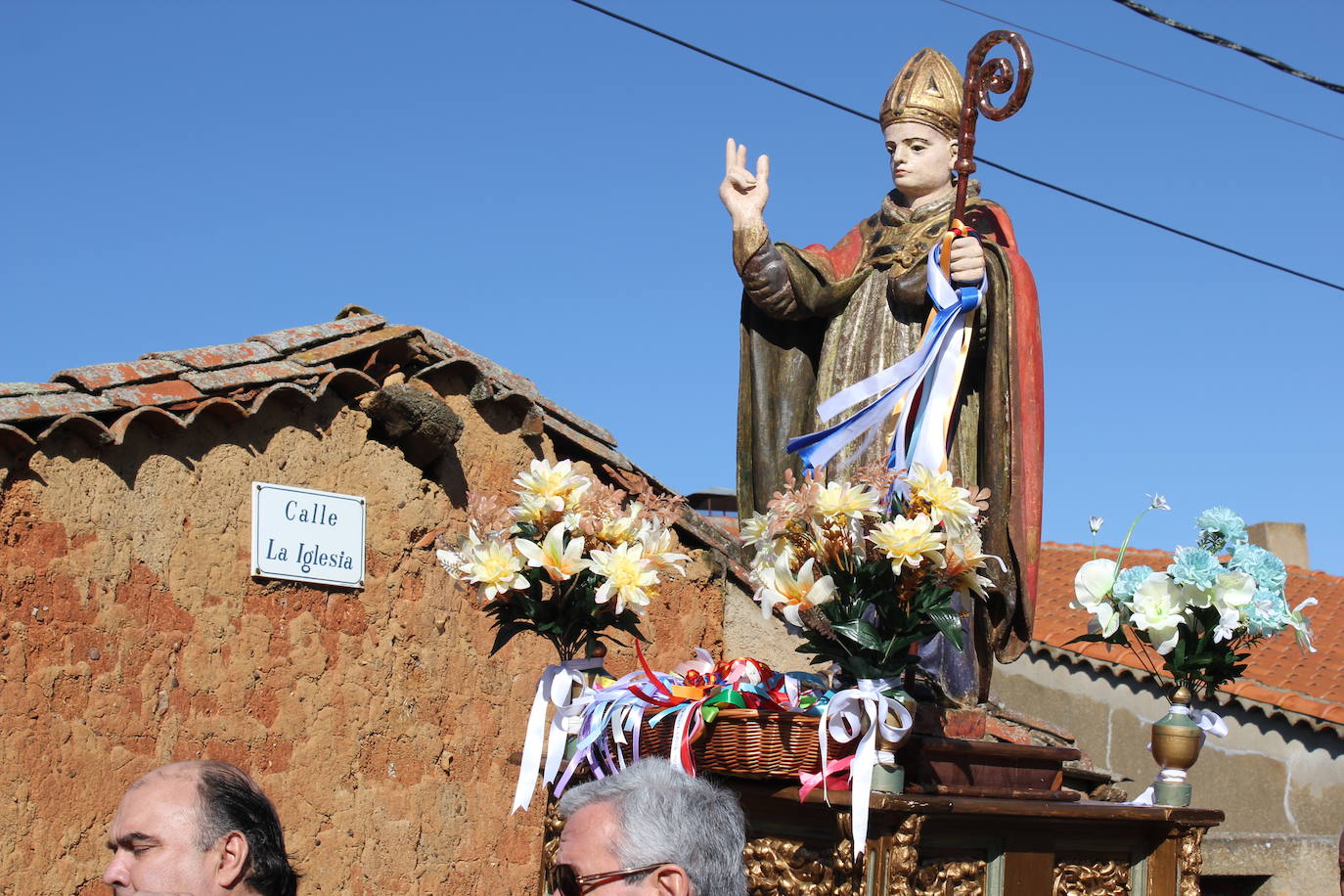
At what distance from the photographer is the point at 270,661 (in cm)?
617

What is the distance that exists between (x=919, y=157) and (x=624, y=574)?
1784mm

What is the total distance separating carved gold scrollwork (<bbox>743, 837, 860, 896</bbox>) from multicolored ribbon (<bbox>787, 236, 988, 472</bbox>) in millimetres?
1171

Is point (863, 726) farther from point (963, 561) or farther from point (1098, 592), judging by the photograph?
point (1098, 592)

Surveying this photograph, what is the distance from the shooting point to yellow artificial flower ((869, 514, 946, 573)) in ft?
12.2

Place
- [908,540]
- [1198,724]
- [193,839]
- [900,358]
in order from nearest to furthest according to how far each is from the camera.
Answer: [193,839] < [908,540] < [1198,724] < [900,358]

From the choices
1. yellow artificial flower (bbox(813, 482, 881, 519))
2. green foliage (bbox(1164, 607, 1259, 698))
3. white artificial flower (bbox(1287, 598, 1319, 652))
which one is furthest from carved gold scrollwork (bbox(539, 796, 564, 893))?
white artificial flower (bbox(1287, 598, 1319, 652))

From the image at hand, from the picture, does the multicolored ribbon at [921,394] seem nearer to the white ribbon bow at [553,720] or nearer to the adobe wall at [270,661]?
the white ribbon bow at [553,720]

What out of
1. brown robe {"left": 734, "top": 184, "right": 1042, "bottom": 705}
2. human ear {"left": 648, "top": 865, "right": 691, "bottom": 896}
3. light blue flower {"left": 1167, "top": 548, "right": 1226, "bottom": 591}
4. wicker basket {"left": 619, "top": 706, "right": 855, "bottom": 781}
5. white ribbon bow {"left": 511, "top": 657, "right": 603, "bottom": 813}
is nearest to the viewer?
human ear {"left": 648, "top": 865, "right": 691, "bottom": 896}

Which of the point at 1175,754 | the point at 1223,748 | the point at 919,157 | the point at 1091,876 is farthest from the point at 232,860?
the point at 1223,748

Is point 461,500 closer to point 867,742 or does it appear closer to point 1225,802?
point 867,742

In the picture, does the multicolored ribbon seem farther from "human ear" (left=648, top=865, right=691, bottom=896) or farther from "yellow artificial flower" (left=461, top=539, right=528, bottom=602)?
"human ear" (left=648, top=865, right=691, bottom=896)

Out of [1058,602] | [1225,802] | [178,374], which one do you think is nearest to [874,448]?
[178,374]

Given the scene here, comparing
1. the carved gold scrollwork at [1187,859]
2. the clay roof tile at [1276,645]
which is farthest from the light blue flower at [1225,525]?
the clay roof tile at [1276,645]

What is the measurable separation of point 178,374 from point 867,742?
348cm
